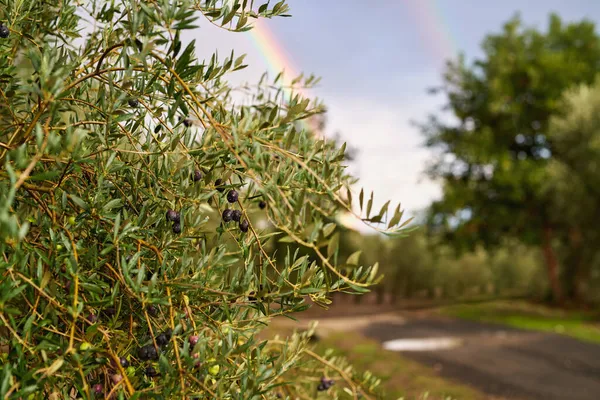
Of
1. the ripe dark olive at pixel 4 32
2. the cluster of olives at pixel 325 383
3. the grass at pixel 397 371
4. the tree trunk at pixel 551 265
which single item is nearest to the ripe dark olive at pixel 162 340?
the cluster of olives at pixel 325 383

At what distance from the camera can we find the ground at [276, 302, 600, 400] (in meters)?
11.1

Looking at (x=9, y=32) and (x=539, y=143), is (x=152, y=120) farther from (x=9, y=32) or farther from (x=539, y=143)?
(x=539, y=143)

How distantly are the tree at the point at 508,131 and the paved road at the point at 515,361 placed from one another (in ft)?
35.4

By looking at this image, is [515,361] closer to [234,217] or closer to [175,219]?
[234,217]

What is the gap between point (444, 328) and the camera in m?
22.1

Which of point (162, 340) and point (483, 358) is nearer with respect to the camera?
point (162, 340)

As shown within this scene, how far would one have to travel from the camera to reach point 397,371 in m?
12.2

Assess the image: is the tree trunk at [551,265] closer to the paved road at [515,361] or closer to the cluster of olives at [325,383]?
the paved road at [515,361]

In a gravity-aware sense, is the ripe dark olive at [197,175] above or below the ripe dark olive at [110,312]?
above

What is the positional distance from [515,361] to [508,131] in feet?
68.8

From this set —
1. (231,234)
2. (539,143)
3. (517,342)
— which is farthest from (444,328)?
(231,234)

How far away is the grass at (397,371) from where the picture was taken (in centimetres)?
1021

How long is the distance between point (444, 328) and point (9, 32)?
2242 cm

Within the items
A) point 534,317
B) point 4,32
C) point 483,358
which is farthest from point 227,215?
point 534,317
